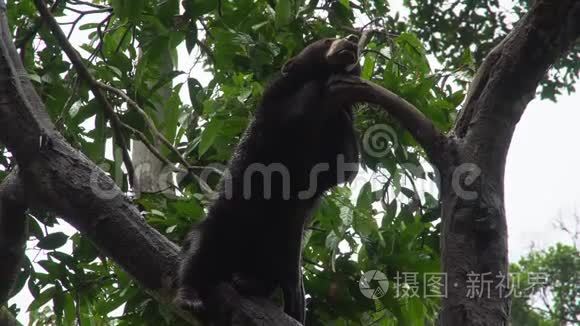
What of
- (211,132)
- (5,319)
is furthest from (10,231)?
(211,132)

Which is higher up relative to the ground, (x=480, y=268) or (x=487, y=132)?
(x=487, y=132)

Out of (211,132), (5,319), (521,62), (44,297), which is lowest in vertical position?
(5,319)

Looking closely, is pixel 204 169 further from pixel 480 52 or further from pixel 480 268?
pixel 480 52

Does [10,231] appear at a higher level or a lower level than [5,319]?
higher

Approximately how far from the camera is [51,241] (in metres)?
4.37

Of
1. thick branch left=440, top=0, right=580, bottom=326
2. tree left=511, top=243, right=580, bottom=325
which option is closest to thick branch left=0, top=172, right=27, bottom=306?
thick branch left=440, top=0, right=580, bottom=326

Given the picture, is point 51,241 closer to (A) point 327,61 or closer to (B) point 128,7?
(B) point 128,7

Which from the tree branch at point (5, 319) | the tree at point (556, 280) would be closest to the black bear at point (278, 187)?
the tree branch at point (5, 319)

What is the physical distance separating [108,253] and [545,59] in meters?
1.95

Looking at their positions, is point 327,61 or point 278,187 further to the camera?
point 327,61

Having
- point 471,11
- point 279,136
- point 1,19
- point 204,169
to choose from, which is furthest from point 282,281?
point 471,11

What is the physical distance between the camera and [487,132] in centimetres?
273

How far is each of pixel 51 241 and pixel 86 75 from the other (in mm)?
977

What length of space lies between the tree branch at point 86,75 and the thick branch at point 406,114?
1789 millimetres
